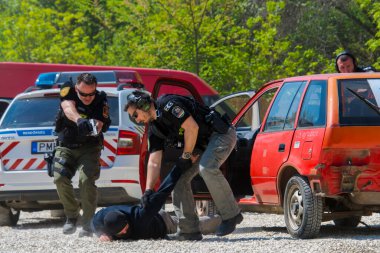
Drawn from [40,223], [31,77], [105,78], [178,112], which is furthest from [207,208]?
[31,77]

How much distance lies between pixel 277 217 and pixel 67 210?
3.26 metres

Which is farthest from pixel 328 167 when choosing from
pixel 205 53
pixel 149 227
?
pixel 205 53

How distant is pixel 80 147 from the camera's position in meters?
10.7

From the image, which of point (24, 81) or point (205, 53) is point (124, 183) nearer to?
point (24, 81)

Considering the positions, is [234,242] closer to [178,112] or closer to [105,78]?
[178,112]

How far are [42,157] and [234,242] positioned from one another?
3721mm

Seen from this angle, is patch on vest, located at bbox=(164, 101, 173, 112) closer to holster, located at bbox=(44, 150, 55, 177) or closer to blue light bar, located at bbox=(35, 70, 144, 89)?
holster, located at bbox=(44, 150, 55, 177)

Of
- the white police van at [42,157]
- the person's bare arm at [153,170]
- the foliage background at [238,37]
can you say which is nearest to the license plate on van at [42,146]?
the white police van at [42,157]

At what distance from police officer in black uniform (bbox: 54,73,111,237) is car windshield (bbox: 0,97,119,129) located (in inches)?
56.4

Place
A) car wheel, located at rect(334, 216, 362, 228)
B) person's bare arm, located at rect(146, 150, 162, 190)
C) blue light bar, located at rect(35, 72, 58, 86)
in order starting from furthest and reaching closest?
1. blue light bar, located at rect(35, 72, 58, 86)
2. car wheel, located at rect(334, 216, 362, 228)
3. person's bare arm, located at rect(146, 150, 162, 190)

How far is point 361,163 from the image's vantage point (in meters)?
9.12

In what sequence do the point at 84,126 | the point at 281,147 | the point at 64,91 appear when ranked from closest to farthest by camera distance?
1. the point at 281,147
2. the point at 84,126
3. the point at 64,91

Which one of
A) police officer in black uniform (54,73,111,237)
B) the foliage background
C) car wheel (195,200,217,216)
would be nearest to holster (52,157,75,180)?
police officer in black uniform (54,73,111,237)

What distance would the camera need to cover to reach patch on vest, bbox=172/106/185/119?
357 inches
